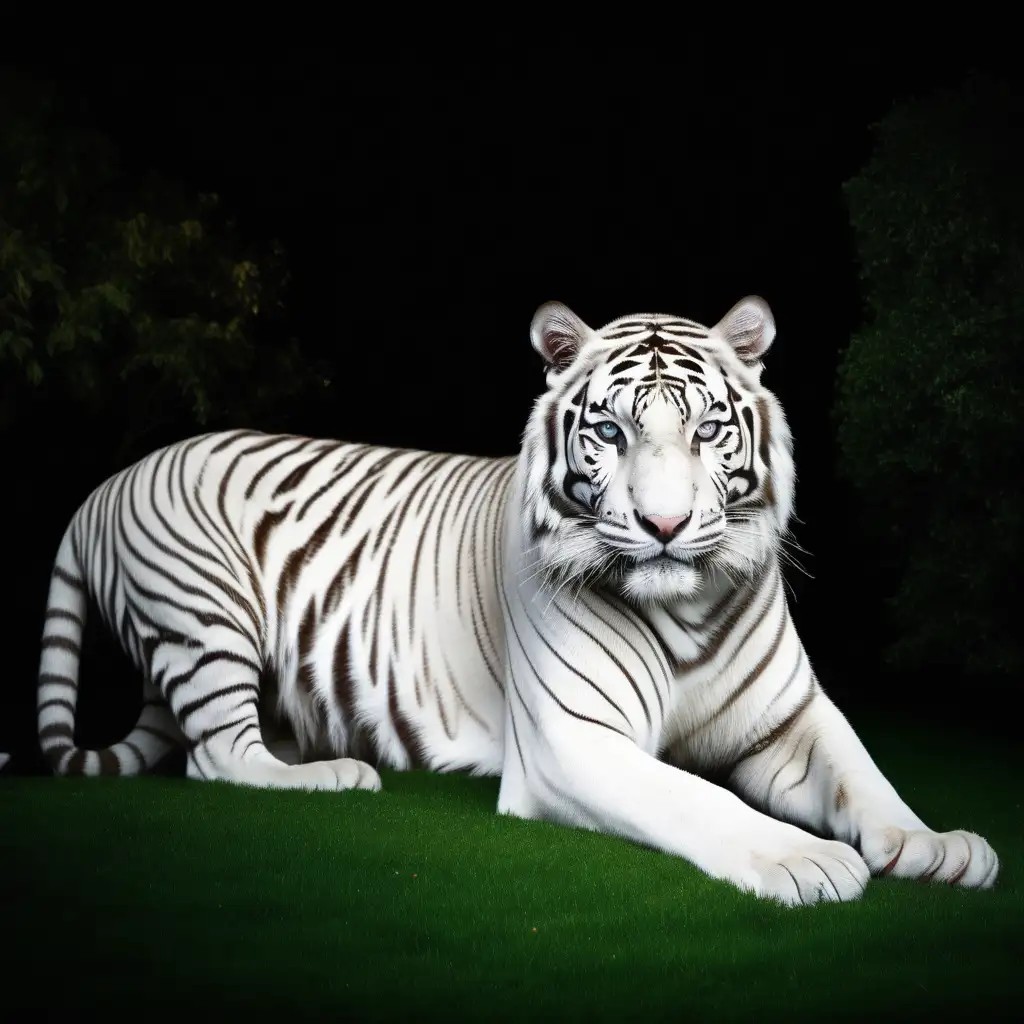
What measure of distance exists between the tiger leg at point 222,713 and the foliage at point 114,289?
180 centimetres

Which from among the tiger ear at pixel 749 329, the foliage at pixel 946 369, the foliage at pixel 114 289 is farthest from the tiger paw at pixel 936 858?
the foliage at pixel 114 289

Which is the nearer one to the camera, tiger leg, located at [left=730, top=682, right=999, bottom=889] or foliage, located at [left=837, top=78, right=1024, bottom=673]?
tiger leg, located at [left=730, top=682, right=999, bottom=889]

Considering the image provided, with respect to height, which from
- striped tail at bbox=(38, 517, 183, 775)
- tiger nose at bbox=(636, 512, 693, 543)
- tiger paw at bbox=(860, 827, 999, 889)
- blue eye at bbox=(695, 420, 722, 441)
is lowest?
striped tail at bbox=(38, 517, 183, 775)

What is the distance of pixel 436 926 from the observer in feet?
9.82

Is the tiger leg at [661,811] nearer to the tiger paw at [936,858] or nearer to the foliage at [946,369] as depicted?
the tiger paw at [936,858]

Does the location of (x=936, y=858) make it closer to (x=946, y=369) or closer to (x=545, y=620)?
(x=545, y=620)

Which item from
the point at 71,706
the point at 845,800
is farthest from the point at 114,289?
the point at 845,800

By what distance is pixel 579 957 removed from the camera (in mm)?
2812

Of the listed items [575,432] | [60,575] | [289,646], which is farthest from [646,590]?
[60,575]

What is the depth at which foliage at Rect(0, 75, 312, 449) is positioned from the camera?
19.8 feet

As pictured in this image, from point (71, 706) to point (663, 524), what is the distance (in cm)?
213

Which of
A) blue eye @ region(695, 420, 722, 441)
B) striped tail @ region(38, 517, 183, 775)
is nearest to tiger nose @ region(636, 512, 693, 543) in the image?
blue eye @ region(695, 420, 722, 441)

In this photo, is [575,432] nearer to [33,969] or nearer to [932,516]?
[33,969]

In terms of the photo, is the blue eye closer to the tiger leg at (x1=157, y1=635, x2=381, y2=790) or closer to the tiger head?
the tiger head
